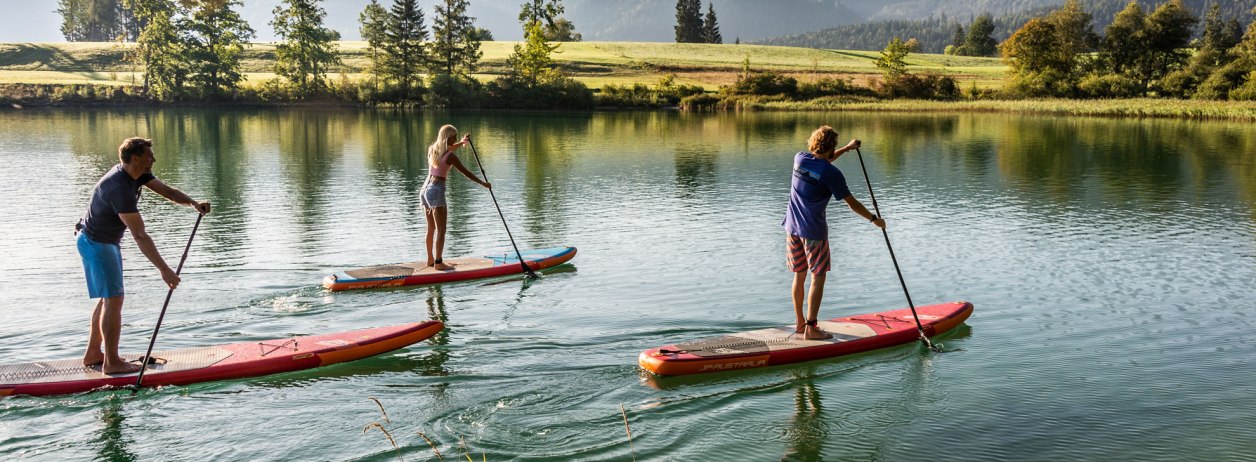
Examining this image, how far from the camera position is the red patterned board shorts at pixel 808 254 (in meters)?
9.31

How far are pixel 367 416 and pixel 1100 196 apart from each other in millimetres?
22354

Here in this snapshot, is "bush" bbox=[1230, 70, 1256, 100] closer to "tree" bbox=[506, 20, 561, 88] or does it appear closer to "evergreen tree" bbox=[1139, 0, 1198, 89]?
"evergreen tree" bbox=[1139, 0, 1198, 89]

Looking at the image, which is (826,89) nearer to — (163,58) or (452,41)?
(452,41)

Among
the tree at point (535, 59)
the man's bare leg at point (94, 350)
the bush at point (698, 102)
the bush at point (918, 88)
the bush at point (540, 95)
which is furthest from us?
Result: the bush at point (918, 88)

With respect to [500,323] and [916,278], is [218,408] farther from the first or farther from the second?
[916,278]

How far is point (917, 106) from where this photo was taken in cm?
7831

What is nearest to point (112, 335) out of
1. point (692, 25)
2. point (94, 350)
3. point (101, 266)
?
point (94, 350)

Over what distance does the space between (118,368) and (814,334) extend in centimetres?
711

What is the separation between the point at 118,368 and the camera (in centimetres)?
855

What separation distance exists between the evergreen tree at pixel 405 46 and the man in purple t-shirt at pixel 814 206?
3103 inches

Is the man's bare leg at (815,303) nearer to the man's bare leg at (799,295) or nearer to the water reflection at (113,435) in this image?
the man's bare leg at (799,295)

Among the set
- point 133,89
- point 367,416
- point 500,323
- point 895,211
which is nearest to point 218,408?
point 367,416

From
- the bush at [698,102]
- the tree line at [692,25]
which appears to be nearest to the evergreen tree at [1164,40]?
the bush at [698,102]

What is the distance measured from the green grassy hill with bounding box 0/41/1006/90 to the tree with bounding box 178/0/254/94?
513cm
